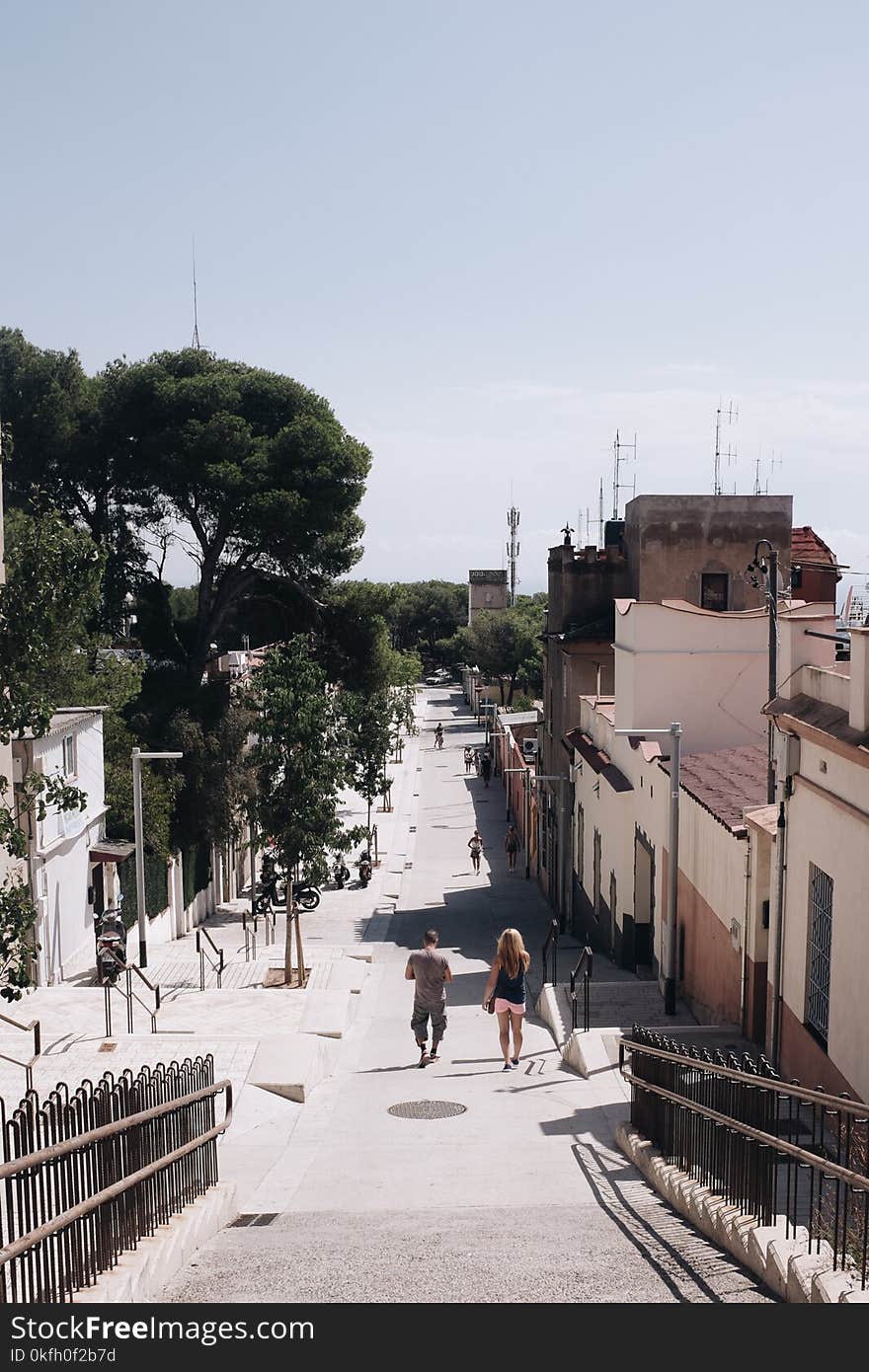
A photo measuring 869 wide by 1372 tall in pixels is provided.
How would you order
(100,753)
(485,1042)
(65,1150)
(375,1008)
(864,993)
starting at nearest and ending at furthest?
1. (65,1150)
2. (864,993)
3. (485,1042)
4. (375,1008)
5. (100,753)

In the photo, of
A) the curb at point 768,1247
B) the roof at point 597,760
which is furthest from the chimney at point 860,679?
the roof at point 597,760

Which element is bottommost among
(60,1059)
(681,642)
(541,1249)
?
(60,1059)

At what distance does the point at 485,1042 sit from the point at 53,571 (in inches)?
343

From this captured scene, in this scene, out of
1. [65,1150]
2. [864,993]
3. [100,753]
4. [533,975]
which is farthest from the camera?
[100,753]

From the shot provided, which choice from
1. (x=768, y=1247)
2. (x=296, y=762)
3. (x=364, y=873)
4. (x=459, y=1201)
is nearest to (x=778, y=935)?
(x=459, y=1201)

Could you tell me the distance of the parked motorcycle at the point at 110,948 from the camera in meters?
19.3

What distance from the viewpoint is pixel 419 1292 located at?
559 centimetres

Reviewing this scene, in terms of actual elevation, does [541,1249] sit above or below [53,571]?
below

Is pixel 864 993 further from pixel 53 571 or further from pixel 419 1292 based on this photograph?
pixel 53 571

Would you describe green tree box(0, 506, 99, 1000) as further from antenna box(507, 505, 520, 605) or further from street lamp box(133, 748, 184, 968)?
antenna box(507, 505, 520, 605)

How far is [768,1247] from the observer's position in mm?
5949

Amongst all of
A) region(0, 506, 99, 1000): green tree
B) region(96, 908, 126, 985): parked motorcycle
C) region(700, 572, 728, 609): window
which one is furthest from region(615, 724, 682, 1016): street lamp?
region(700, 572, 728, 609): window
